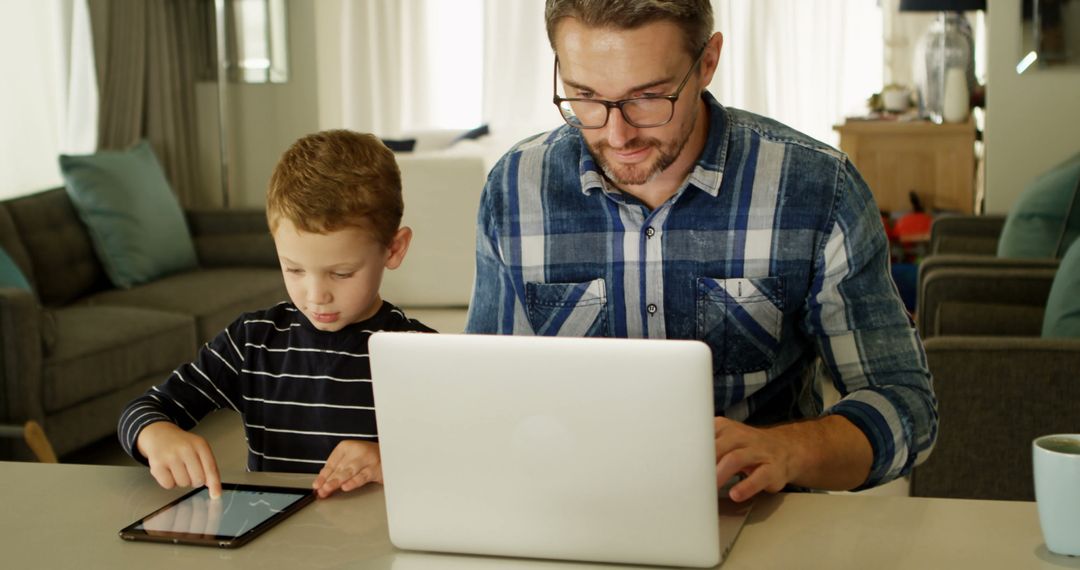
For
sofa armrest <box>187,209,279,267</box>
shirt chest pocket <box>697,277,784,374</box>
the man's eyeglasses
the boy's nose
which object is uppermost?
the man's eyeglasses

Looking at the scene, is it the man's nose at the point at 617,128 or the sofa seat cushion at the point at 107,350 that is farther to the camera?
the sofa seat cushion at the point at 107,350

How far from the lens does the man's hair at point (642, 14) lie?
4.54ft

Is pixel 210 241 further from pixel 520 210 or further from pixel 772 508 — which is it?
pixel 772 508

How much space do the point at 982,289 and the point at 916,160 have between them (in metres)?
1.72

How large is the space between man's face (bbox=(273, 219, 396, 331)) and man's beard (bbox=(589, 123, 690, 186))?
0.31m

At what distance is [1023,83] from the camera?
399cm

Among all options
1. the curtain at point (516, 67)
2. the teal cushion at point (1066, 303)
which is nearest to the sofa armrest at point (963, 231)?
the teal cushion at point (1066, 303)

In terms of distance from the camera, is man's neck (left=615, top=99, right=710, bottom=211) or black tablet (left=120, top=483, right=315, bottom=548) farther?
man's neck (left=615, top=99, right=710, bottom=211)

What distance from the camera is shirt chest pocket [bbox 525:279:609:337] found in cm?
155

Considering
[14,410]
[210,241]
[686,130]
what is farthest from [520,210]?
[210,241]

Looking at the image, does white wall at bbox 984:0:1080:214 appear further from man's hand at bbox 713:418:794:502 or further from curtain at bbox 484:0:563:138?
curtain at bbox 484:0:563:138

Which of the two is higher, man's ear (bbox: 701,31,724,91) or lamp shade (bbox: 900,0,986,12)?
lamp shade (bbox: 900,0,986,12)

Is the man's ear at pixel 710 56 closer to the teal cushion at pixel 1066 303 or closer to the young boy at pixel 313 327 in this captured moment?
the young boy at pixel 313 327

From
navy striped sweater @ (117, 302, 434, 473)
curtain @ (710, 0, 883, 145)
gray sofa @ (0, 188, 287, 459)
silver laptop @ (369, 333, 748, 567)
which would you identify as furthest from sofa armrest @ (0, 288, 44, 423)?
curtain @ (710, 0, 883, 145)
